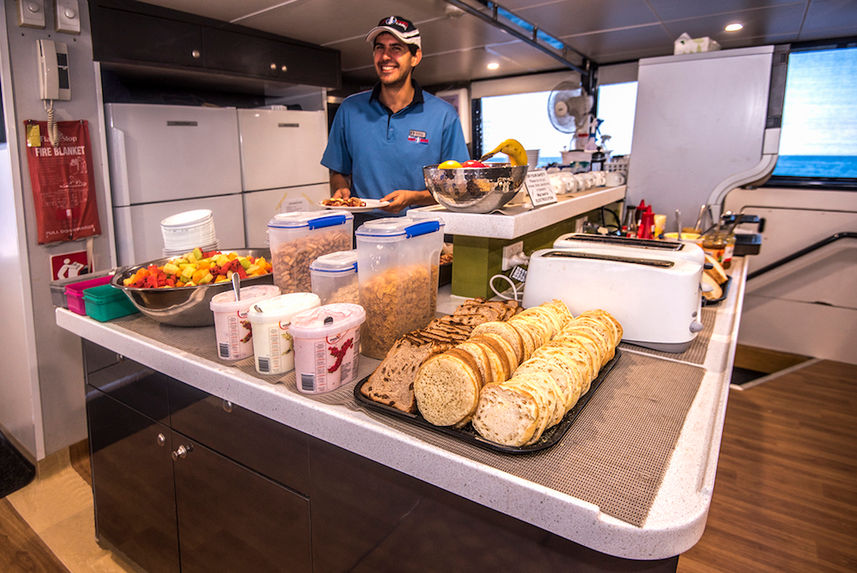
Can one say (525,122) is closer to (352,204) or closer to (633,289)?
(352,204)

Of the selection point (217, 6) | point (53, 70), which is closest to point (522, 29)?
point (217, 6)

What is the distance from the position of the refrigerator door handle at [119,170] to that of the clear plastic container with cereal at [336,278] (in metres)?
2.14

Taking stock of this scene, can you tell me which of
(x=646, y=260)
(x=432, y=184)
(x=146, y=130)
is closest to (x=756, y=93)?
(x=646, y=260)

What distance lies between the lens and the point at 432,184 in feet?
4.99

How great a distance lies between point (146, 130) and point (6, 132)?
68cm

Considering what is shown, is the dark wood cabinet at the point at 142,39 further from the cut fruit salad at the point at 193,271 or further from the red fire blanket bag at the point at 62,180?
the cut fruit salad at the point at 193,271

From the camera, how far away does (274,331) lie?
116 centimetres

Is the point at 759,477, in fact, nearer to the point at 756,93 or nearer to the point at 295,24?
the point at 756,93

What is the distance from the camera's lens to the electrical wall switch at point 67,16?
8.00ft

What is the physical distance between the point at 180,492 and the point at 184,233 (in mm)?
878

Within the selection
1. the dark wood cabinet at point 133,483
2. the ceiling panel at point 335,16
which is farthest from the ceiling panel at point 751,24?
the dark wood cabinet at point 133,483

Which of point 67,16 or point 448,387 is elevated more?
point 67,16

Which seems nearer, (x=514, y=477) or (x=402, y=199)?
(x=514, y=477)

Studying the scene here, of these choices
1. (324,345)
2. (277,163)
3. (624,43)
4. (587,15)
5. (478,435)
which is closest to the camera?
(478,435)
